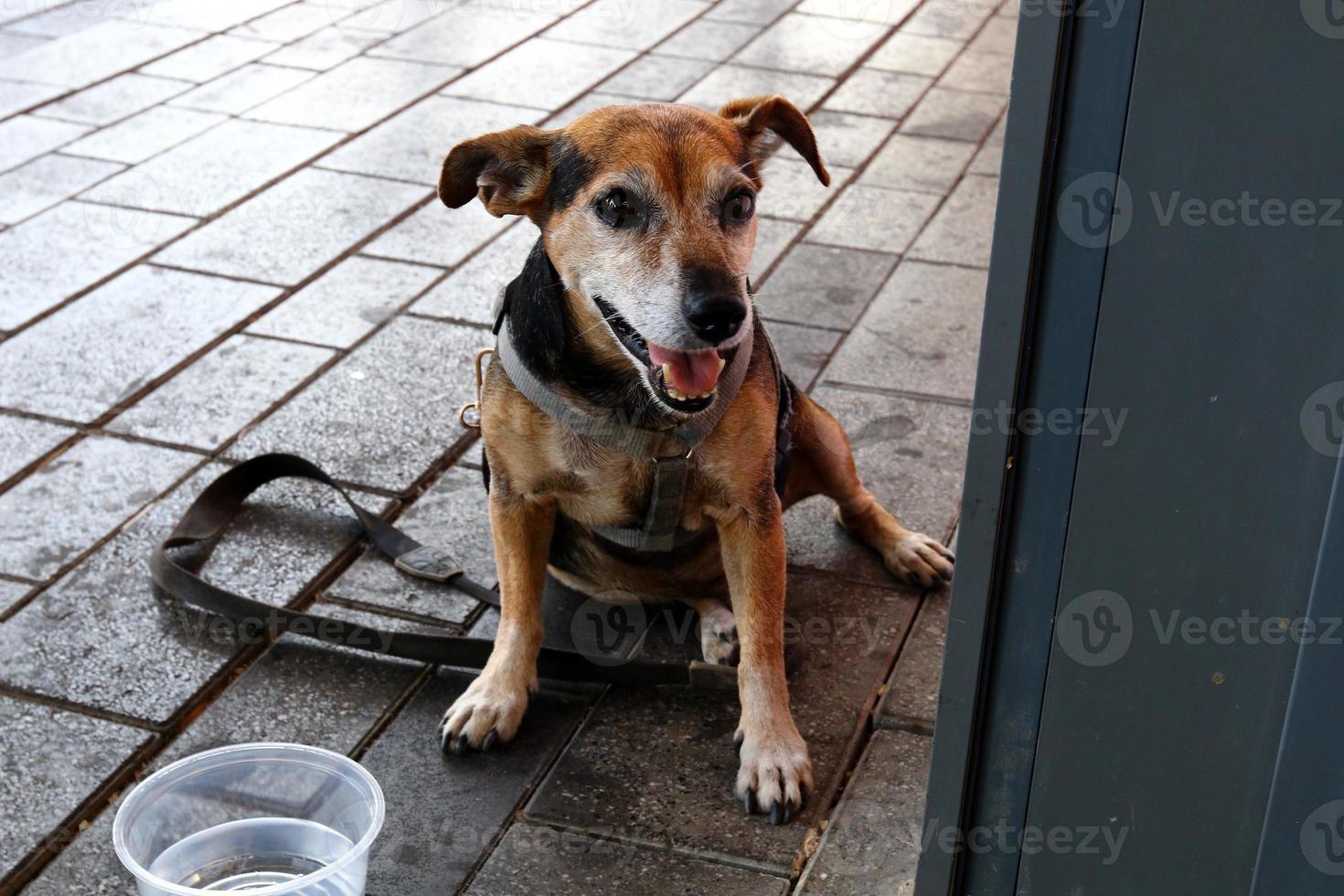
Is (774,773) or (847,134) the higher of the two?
(847,134)

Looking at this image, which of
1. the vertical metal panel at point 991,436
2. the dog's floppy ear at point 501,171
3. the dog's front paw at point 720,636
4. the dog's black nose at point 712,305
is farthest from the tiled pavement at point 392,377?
the dog's floppy ear at point 501,171

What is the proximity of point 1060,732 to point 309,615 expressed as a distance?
179cm

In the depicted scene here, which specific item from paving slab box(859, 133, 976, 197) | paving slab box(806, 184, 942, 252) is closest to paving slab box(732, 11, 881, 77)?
paving slab box(859, 133, 976, 197)

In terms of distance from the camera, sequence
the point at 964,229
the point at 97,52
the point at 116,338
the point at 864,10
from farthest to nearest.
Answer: the point at 864,10 < the point at 97,52 < the point at 964,229 < the point at 116,338

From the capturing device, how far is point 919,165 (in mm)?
5953

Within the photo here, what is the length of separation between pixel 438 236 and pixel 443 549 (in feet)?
6.62

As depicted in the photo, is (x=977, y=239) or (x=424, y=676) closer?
(x=424, y=676)

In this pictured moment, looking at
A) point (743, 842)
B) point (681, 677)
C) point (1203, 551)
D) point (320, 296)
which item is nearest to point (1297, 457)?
point (1203, 551)

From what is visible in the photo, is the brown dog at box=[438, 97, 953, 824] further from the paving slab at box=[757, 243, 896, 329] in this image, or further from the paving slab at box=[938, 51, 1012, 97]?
the paving slab at box=[938, 51, 1012, 97]

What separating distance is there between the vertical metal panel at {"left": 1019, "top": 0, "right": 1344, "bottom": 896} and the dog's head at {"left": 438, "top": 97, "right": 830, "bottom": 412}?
0.87 metres

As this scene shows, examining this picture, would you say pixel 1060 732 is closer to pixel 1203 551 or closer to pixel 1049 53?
pixel 1203 551

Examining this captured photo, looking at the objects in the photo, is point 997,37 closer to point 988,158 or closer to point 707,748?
point 988,158

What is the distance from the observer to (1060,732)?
1965mm

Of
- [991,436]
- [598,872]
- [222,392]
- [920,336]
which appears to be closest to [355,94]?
[222,392]
